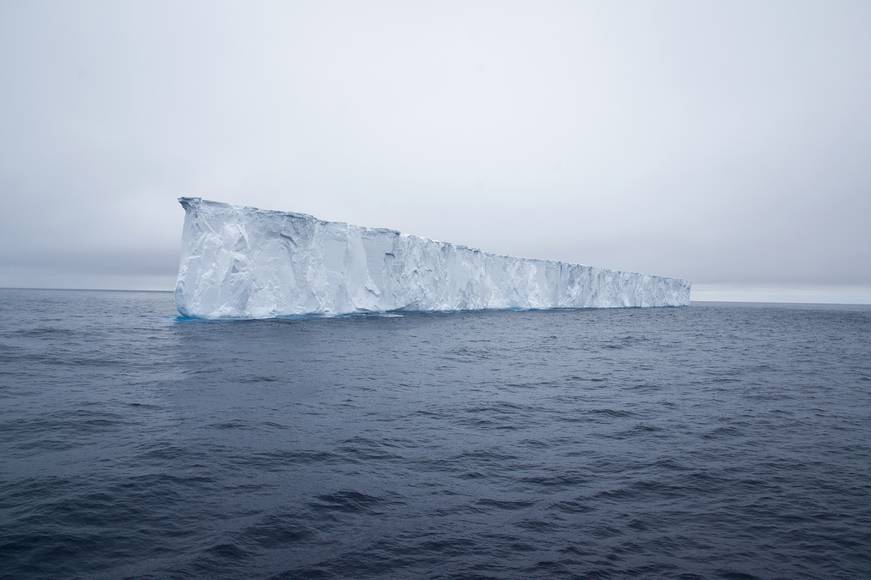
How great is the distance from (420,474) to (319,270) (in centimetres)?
2511

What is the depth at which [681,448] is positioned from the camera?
7.50 meters

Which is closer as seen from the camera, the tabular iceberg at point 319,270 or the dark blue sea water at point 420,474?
the dark blue sea water at point 420,474

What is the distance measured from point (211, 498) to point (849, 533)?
670 centimetres

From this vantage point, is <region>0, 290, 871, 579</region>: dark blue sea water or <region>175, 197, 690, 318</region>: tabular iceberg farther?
<region>175, 197, 690, 318</region>: tabular iceberg

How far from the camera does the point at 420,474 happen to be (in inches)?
241

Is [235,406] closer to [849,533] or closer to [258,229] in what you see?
[849,533]

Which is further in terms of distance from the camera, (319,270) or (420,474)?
(319,270)

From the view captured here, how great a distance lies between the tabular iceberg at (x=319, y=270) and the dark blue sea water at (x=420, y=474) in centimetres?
1216

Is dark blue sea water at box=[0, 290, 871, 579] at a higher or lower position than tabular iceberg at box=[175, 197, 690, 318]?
lower

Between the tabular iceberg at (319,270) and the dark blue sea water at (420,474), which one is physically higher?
the tabular iceberg at (319,270)

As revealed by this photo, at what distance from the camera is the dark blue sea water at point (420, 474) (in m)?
4.16

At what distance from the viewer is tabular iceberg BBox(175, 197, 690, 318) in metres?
25.0

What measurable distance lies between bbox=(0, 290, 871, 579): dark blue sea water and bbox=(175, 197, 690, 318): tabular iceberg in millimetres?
12157

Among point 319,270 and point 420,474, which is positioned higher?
point 319,270
